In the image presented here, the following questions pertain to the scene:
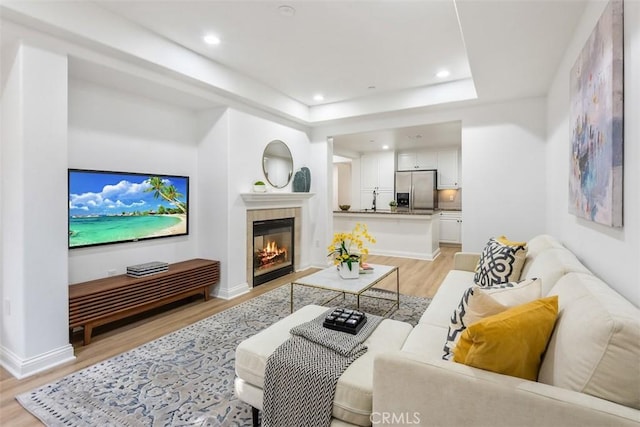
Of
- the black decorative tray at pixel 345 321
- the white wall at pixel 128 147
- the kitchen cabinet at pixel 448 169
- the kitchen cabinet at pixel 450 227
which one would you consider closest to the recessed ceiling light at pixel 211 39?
the white wall at pixel 128 147

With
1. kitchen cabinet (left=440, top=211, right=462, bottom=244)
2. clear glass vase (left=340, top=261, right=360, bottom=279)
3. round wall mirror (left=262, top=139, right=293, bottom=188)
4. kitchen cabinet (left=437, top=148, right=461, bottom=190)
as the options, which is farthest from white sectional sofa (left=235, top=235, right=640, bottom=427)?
kitchen cabinet (left=437, top=148, right=461, bottom=190)

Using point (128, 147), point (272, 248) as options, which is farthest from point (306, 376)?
point (272, 248)

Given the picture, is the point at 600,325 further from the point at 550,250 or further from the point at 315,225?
the point at 315,225

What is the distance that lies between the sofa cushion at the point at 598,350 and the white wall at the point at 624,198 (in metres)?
0.29

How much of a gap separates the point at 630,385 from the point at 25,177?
337cm

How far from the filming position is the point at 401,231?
6.68 meters

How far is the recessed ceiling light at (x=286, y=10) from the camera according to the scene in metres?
2.60

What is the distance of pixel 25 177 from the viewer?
229 centimetres

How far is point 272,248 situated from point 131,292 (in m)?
2.16

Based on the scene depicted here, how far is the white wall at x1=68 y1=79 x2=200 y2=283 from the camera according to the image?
313cm

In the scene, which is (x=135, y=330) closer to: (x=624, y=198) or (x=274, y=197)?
(x=274, y=197)

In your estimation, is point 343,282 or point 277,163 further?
point 277,163

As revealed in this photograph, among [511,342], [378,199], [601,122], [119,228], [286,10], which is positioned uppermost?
[286,10]

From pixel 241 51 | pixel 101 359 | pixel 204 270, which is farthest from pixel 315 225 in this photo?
pixel 101 359
